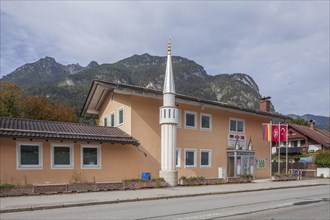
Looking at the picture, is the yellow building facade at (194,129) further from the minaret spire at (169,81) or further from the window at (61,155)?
the window at (61,155)

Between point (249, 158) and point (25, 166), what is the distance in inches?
732

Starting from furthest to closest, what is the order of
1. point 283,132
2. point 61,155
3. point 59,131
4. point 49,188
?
point 283,132, point 61,155, point 59,131, point 49,188

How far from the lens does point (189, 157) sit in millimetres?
27672

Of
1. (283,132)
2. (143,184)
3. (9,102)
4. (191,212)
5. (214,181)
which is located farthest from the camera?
(9,102)

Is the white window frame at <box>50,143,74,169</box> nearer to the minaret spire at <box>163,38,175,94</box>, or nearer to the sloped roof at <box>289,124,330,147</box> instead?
the minaret spire at <box>163,38,175,94</box>

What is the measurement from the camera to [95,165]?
2303cm

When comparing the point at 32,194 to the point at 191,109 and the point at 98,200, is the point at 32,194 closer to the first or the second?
the point at 98,200

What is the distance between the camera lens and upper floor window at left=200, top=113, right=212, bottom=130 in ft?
94.9

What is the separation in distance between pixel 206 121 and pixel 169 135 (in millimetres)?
6587

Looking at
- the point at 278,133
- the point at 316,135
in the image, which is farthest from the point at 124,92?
the point at 316,135

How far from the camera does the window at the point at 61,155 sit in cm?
2134

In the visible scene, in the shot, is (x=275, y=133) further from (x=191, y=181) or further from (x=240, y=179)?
(x=191, y=181)

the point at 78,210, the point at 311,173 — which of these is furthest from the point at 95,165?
the point at 311,173

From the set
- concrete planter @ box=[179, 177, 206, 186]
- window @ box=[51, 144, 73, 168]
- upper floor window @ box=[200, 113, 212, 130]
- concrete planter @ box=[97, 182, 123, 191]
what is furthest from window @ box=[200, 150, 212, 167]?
window @ box=[51, 144, 73, 168]
